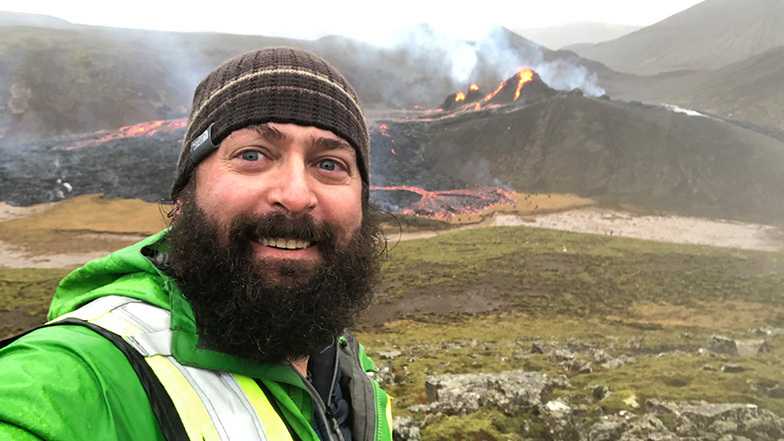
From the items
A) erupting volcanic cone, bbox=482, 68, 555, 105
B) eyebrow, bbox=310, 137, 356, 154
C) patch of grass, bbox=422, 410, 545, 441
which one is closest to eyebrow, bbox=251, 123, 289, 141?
eyebrow, bbox=310, 137, 356, 154

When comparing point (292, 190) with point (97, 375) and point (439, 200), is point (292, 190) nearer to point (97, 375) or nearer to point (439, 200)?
point (97, 375)

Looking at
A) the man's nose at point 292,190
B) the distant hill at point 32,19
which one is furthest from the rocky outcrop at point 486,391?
the distant hill at point 32,19

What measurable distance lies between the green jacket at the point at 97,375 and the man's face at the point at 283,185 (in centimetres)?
43

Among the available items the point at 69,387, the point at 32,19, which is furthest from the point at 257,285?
the point at 32,19

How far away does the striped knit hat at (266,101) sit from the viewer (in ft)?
8.35

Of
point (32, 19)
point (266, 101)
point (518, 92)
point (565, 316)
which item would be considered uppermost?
point (32, 19)

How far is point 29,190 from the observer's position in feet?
118

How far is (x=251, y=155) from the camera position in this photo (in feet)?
8.04

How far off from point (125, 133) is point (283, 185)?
56.3 m

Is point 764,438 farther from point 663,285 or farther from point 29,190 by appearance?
point 29,190

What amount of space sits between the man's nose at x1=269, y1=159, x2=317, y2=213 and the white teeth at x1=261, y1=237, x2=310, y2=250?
131 millimetres

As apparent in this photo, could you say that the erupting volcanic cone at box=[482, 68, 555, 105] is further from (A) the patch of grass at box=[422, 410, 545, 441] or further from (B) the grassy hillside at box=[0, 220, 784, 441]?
(A) the patch of grass at box=[422, 410, 545, 441]

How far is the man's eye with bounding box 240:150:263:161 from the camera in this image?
2.43 metres

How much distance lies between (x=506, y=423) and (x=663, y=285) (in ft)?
60.7
